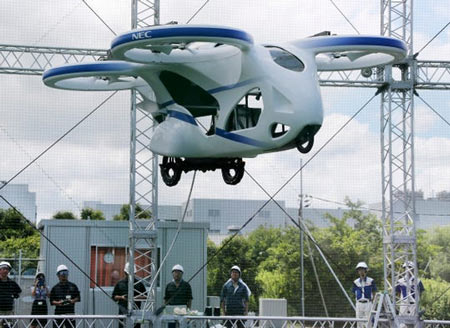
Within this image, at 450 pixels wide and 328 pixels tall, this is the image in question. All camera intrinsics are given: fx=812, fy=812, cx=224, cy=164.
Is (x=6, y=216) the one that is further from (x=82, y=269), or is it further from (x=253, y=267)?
(x=253, y=267)

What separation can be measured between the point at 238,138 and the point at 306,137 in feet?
1.61

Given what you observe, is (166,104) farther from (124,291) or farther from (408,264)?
(408,264)

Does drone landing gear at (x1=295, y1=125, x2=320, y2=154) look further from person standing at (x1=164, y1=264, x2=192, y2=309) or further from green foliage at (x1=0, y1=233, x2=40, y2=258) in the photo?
green foliage at (x1=0, y1=233, x2=40, y2=258)

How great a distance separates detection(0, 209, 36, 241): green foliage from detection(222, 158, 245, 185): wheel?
15.2 ft

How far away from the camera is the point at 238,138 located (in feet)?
18.6

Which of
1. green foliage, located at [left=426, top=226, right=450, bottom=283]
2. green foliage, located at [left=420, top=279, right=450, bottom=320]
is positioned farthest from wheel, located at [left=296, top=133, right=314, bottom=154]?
green foliage, located at [left=426, top=226, right=450, bottom=283]

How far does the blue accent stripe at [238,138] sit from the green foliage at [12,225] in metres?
5.31

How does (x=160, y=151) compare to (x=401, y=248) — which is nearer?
A: (x=160, y=151)

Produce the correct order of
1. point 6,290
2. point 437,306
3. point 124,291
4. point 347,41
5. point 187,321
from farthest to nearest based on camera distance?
1. point 437,306
2. point 124,291
3. point 6,290
4. point 187,321
5. point 347,41

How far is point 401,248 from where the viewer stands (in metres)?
9.40

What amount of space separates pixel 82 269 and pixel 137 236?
47.4 inches

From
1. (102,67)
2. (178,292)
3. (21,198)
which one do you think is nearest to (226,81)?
(102,67)

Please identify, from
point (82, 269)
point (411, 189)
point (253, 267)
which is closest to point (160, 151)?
point (82, 269)

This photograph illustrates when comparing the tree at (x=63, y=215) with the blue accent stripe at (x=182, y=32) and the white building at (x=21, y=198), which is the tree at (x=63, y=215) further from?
the blue accent stripe at (x=182, y=32)
